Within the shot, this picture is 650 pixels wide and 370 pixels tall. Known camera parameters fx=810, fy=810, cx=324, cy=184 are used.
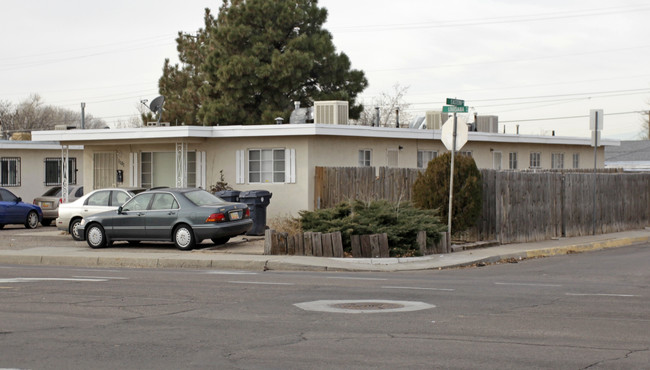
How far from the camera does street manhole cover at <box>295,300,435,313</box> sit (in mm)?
10930

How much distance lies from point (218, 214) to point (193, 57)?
34147 mm

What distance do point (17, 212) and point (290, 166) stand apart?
10.9 metres

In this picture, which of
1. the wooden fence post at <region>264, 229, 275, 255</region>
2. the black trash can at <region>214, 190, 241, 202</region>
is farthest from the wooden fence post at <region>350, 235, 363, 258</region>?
the black trash can at <region>214, 190, 241, 202</region>

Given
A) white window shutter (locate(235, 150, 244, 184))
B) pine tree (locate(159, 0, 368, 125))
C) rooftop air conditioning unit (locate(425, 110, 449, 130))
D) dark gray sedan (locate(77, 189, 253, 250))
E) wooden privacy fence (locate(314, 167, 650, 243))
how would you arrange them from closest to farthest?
dark gray sedan (locate(77, 189, 253, 250)) < wooden privacy fence (locate(314, 167, 650, 243)) < white window shutter (locate(235, 150, 244, 184)) < rooftop air conditioning unit (locate(425, 110, 449, 130)) < pine tree (locate(159, 0, 368, 125))

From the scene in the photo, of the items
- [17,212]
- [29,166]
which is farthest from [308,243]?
[29,166]

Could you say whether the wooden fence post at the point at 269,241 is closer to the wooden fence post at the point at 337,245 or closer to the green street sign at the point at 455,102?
the wooden fence post at the point at 337,245

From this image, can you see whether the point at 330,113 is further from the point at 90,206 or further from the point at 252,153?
the point at 90,206

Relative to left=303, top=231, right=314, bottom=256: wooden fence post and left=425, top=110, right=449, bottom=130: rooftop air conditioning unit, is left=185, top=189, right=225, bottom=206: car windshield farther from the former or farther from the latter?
left=425, top=110, right=449, bottom=130: rooftop air conditioning unit

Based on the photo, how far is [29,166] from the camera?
122 ft

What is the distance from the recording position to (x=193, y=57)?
52.3 m

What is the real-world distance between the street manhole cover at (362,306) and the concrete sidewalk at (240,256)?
5.53 metres

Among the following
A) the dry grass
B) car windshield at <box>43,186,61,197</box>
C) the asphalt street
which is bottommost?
the asphalt street

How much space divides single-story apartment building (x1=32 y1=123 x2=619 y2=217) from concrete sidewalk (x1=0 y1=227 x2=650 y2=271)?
11.4ft

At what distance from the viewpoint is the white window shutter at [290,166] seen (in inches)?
1000
